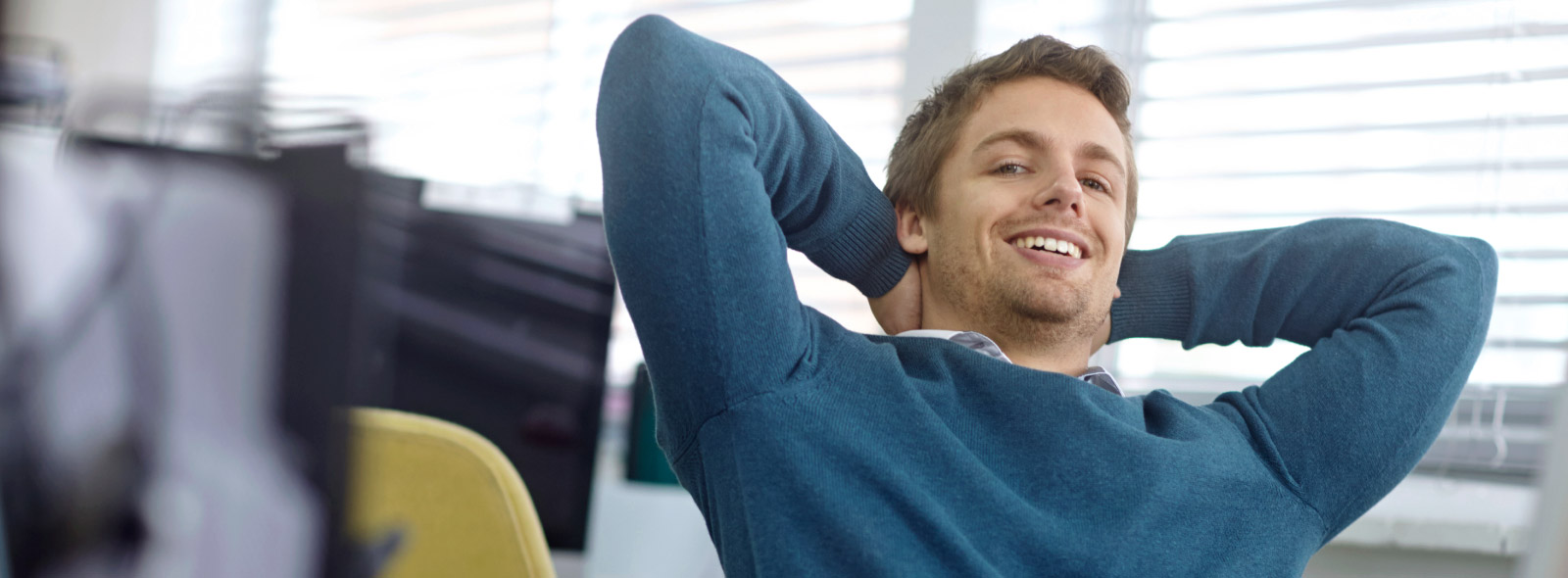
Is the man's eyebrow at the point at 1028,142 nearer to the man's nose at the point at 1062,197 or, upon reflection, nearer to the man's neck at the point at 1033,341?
the man's nose at the point at 1062,197

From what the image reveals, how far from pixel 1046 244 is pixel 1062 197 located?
5cm

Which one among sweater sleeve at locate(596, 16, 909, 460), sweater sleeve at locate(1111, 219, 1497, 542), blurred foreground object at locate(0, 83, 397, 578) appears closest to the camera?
blurred foreground object at locate(0, 83, 397, 578)

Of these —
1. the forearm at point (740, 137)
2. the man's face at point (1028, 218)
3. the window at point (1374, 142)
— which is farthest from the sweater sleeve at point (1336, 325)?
the forearm at point (740, 137)

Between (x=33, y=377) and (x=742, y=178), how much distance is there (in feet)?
1.82

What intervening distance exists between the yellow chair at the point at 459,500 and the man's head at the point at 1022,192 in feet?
1.61

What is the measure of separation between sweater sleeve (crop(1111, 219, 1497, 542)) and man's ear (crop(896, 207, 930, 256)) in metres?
0.25

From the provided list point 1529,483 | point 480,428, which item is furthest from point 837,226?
point 1529,483

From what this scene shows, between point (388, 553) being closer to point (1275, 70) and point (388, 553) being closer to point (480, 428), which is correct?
point (480, 428)

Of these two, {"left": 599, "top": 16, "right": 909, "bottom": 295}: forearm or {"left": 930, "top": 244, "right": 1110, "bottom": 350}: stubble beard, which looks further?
{"left": 930, "top": 244, "right": 1110, "bottom": 350}: stubble beard

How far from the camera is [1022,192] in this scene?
1.10m

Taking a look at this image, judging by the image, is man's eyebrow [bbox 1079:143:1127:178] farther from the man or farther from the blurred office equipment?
the blurred office equipment

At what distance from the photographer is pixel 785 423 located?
0.89m

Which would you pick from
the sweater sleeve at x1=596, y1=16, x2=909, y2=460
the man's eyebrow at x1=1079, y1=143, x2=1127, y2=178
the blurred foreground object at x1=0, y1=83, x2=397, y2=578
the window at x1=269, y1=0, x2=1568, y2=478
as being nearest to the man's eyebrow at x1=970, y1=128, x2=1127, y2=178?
the man's eyebrow at x1=1079, y1=143, x2=1127, y2=178

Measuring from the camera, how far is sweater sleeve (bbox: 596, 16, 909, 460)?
85cm
